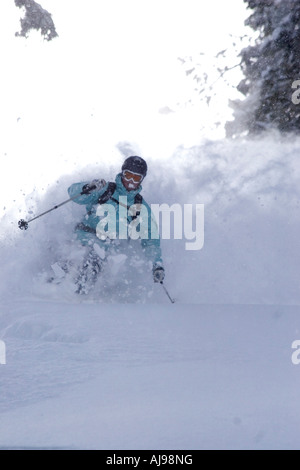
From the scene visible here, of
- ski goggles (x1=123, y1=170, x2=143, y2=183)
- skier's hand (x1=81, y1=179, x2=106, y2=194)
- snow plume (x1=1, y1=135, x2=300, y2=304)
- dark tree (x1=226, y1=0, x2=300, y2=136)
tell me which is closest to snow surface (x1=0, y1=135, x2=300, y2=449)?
snow plume (x1=1, y1=135, x2=300, y2=304)

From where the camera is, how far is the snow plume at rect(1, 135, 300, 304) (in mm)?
6457

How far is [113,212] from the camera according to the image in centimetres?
662

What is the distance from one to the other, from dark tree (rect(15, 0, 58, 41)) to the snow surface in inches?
174

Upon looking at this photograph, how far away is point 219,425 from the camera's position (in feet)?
7.13

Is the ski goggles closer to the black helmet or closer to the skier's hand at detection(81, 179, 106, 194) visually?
the black helmet

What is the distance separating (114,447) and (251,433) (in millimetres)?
591

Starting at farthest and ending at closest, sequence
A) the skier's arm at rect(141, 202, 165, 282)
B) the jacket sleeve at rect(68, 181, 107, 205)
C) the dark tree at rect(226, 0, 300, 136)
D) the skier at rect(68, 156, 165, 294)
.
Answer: the dark tree at rect(226, 0, 300, 136), the skier's arm at rect(141, 202, 165, 282), the jacket sleeve at rect(68, 181, 107, 205), the skier at rect(68, 156, 165, 294)

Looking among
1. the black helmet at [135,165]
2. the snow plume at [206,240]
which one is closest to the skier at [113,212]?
the black helmet at [135,165]

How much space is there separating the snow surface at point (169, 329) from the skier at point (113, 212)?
297mm

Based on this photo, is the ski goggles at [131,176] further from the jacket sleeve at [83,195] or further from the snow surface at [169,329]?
the snow surface at [169,329]

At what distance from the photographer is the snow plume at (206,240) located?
6.46m

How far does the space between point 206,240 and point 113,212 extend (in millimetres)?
1714
